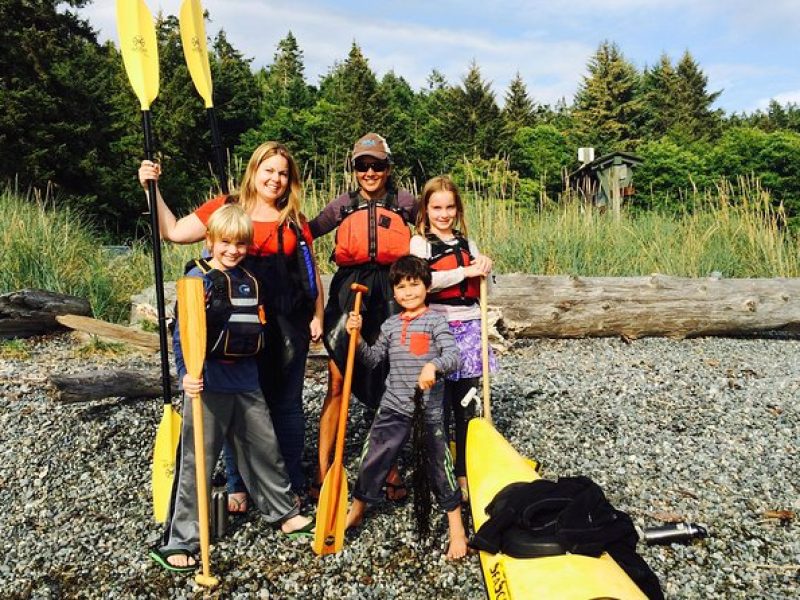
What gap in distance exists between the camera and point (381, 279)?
3.27 meters

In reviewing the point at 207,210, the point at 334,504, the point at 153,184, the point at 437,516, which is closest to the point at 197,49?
the point at 153,184

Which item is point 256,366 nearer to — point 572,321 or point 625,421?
point 625,421

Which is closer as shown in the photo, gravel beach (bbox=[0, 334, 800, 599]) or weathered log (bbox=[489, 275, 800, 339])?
gravel beach (bbox=[0, 334, 800, 599])

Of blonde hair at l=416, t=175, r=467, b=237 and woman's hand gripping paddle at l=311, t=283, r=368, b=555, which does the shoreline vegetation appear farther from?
woman's hand gripping paddle at l=311, t=283, r=368, b=555

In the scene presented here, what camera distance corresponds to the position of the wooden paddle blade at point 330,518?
2846 mm

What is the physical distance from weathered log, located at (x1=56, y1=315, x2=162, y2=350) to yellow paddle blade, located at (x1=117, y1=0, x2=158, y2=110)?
2.96 metres

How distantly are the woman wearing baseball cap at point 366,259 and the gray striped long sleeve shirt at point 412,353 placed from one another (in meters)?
0.26

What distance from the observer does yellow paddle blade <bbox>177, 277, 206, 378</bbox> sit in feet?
8.50

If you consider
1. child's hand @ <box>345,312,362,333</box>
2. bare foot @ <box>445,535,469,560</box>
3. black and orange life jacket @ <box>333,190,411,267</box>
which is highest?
black and orange life jacket @ <box>333,190,411,267</box>

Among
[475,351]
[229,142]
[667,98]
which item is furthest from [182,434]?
[667,98]

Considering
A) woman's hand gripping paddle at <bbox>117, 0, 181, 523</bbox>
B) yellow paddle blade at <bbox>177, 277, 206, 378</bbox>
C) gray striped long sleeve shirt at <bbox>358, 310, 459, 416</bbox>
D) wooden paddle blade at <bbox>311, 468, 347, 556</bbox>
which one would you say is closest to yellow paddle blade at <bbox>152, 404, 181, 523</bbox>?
woman's hand gripping paddle at <bbox>117, 0, 181, 523</bbox>

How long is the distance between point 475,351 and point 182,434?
144 centimetres

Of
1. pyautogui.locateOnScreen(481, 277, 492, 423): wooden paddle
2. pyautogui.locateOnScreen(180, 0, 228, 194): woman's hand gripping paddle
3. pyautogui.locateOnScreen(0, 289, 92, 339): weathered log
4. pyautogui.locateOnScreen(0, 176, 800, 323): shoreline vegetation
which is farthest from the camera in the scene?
pyautogui.locateOnScreen(0, 176, 800, 323): shoreline vegetation

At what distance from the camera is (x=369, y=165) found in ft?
10.7
